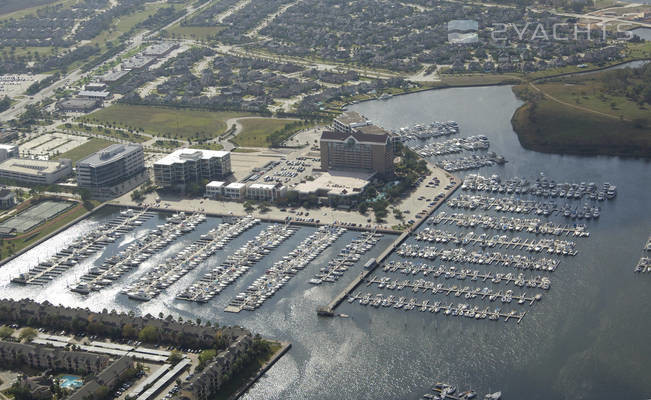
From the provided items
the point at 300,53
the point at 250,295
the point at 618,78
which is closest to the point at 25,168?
the point at 250,295

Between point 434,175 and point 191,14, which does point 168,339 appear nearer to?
point 434,175

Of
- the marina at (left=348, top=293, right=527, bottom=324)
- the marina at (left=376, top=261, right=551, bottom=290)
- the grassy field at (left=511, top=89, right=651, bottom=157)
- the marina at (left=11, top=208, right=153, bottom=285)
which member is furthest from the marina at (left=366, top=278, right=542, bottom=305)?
the grassy field at (left=511, top=89, right=651, bottom=157)

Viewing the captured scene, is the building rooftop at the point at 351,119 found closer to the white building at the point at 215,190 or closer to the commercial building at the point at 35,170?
the white building at the point at 215,190

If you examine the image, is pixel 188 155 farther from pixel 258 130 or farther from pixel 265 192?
pixel 258 130

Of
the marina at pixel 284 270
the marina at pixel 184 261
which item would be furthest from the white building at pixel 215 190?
the marina at pixel 284 270

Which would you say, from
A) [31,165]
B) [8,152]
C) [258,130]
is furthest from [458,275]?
[8,152]

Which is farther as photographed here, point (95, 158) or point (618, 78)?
point (618, 78)

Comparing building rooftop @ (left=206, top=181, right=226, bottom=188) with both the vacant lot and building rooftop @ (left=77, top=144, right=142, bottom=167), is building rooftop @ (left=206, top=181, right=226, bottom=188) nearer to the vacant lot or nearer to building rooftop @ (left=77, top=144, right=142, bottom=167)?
building rooftop @ (left=77, top=144, right=142, bottom=167)
